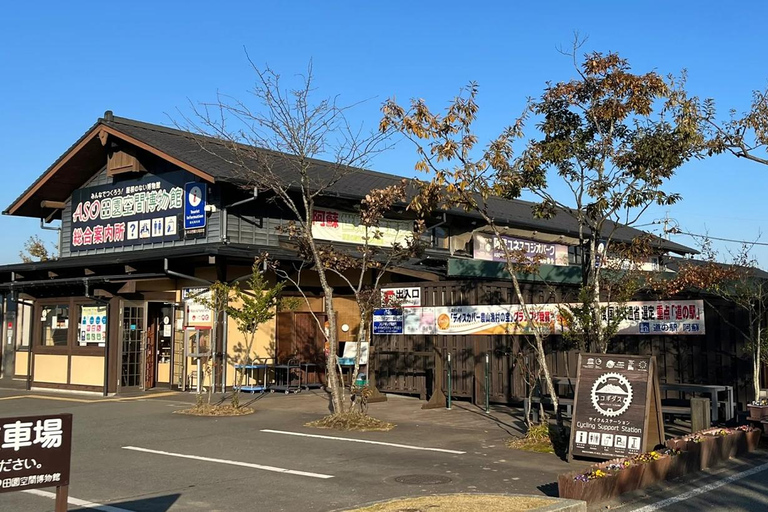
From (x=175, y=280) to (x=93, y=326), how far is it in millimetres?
2633

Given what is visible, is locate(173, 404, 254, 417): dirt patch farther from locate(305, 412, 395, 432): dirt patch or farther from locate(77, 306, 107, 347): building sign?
locate(77, 306, 107, 347): building sign

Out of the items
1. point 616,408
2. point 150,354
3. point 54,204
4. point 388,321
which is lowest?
point 616,408

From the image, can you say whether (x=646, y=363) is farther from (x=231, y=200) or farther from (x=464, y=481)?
(x=231, y=200)

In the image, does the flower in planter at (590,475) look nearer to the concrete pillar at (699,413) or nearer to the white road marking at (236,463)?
the white road marking at (236,463)

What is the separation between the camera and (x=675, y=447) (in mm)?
9453

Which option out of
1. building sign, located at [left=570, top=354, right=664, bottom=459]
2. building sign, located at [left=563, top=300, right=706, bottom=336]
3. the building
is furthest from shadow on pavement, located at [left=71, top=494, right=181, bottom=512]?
the building

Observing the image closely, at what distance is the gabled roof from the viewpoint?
63.0 ft

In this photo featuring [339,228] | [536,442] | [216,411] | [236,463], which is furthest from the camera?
[339,228]

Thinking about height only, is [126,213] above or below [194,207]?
above

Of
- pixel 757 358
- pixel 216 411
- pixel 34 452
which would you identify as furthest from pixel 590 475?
pixel 216 411

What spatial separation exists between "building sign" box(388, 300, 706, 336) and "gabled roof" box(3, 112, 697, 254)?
12.6 feet

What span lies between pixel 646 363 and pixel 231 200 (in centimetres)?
1242

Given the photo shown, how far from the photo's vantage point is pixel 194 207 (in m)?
20.0

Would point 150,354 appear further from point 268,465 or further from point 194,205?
point 268,465
